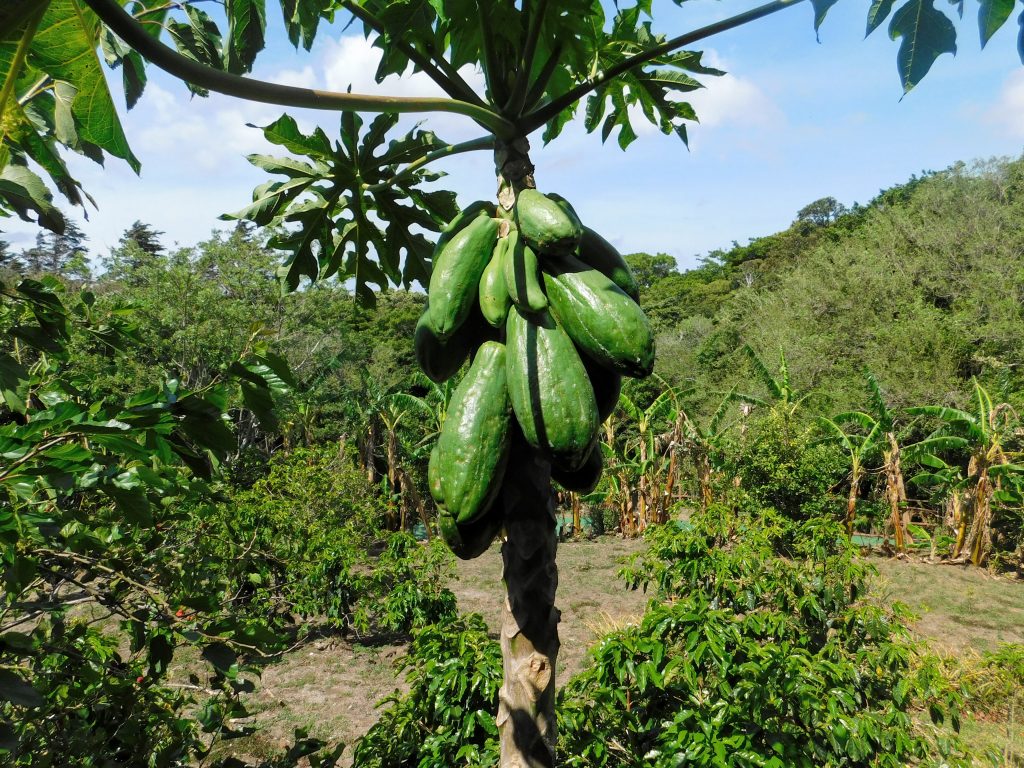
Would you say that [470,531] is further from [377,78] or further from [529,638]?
[377,78]

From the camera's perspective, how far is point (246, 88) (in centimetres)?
85

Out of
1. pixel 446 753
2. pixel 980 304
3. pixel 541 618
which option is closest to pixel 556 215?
pixel 541 618

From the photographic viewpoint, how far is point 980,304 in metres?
16.4

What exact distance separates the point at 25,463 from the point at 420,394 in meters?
21.8

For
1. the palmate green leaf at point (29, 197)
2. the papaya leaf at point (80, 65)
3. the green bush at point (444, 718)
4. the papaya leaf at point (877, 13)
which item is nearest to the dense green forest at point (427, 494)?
the green bush at point (444, 718)

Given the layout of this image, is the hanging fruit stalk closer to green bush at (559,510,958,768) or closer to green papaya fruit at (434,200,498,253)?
green papaya fruit at (434,200,498,253)

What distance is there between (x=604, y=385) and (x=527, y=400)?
0.91ft

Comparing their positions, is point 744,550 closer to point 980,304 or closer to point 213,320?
point 213,320

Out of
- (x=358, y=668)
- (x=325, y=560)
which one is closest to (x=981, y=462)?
(x=358, y=668)

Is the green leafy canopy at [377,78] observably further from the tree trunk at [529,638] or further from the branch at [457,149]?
the tree trunk at [529,638]

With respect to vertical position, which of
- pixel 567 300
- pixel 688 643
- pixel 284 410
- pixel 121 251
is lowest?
pixel 688 643

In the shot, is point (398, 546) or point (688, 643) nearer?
point (688, 643)

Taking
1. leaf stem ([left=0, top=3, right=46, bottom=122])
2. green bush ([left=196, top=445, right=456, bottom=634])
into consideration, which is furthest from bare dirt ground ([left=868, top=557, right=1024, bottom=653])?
leaf stem ([left=0, top=3, right=46, bottom=122])

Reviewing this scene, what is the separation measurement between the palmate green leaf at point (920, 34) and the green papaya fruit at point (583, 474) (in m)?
0.94
